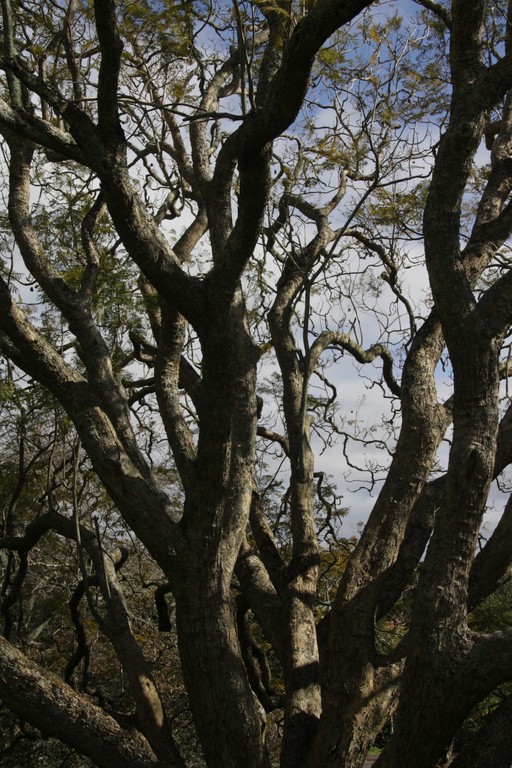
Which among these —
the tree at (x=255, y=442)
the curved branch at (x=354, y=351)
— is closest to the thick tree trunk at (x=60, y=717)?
the tree at (x=255, y=442)

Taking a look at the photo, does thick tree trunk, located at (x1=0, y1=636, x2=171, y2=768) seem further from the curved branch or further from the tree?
the curved branch

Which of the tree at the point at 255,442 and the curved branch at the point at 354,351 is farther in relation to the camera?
the curved branch at the point at 354,351

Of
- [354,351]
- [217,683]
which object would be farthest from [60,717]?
[354,351]

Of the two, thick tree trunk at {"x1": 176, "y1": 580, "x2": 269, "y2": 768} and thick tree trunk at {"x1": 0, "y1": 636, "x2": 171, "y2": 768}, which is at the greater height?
thick tree trunk at {"x1": 176, "y1": 580, "x2": 269, "y2": 768}

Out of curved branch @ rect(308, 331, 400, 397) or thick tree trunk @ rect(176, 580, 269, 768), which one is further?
curved branch @ rect(308, 331, 400, 397)

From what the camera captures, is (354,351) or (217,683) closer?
(217,683)

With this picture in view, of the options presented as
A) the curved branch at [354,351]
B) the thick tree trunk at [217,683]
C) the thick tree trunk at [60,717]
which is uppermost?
the curved branch at [354,351]

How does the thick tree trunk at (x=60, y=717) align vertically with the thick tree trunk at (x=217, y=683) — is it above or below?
below

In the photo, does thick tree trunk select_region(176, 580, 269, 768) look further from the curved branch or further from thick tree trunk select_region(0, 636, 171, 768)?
the curved branch

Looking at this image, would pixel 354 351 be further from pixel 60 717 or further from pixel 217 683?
pixel 60 717

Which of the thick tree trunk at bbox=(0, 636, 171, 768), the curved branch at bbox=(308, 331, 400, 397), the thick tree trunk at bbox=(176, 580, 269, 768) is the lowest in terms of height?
the thick tree trunk at bbox=(0, 636, 171, 768)

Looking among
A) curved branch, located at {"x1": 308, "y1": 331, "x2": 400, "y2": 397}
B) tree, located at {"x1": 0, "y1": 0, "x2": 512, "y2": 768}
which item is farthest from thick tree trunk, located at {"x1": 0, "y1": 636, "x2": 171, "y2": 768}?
curved branch, located at {"x1": 308, "y1": 331, "x2": 400, "y2": 397}

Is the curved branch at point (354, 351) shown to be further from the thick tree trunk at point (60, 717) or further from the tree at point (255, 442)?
the thick tree trunk at point (60, 717)

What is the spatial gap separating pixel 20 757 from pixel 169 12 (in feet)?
24.3
